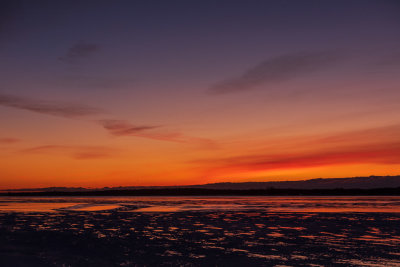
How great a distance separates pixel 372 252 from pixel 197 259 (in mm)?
6698

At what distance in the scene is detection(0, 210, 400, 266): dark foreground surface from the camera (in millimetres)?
14172

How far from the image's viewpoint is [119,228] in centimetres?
2475

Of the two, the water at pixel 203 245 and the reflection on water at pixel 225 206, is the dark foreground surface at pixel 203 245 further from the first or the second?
the reflection on water at pixel 225 206

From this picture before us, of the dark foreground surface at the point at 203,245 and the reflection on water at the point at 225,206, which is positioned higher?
the dark foreground surface at the point at 203,245

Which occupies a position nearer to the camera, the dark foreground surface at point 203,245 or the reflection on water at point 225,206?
the dark foreground surface at point 203,245

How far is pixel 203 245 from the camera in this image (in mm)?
17641

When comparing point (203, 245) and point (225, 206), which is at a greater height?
point (203, 245)

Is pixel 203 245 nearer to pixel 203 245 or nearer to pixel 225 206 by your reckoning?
pixel 203 245

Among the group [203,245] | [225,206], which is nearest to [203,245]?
[203,245]

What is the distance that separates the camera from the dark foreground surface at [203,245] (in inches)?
558

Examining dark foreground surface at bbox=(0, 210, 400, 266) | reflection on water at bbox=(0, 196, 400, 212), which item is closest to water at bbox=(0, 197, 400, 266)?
dark foreground surface at bbox=(0, 210, 400, 266)

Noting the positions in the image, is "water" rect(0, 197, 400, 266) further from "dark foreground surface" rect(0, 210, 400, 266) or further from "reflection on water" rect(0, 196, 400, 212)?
"reflection on water" rect(0, 196, 400, 212)

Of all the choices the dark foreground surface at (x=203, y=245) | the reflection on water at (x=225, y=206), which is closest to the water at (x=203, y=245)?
the dark foreground surface at (x=203, y=245)

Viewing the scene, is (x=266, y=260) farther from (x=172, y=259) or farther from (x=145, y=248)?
(x=145, y=248)
